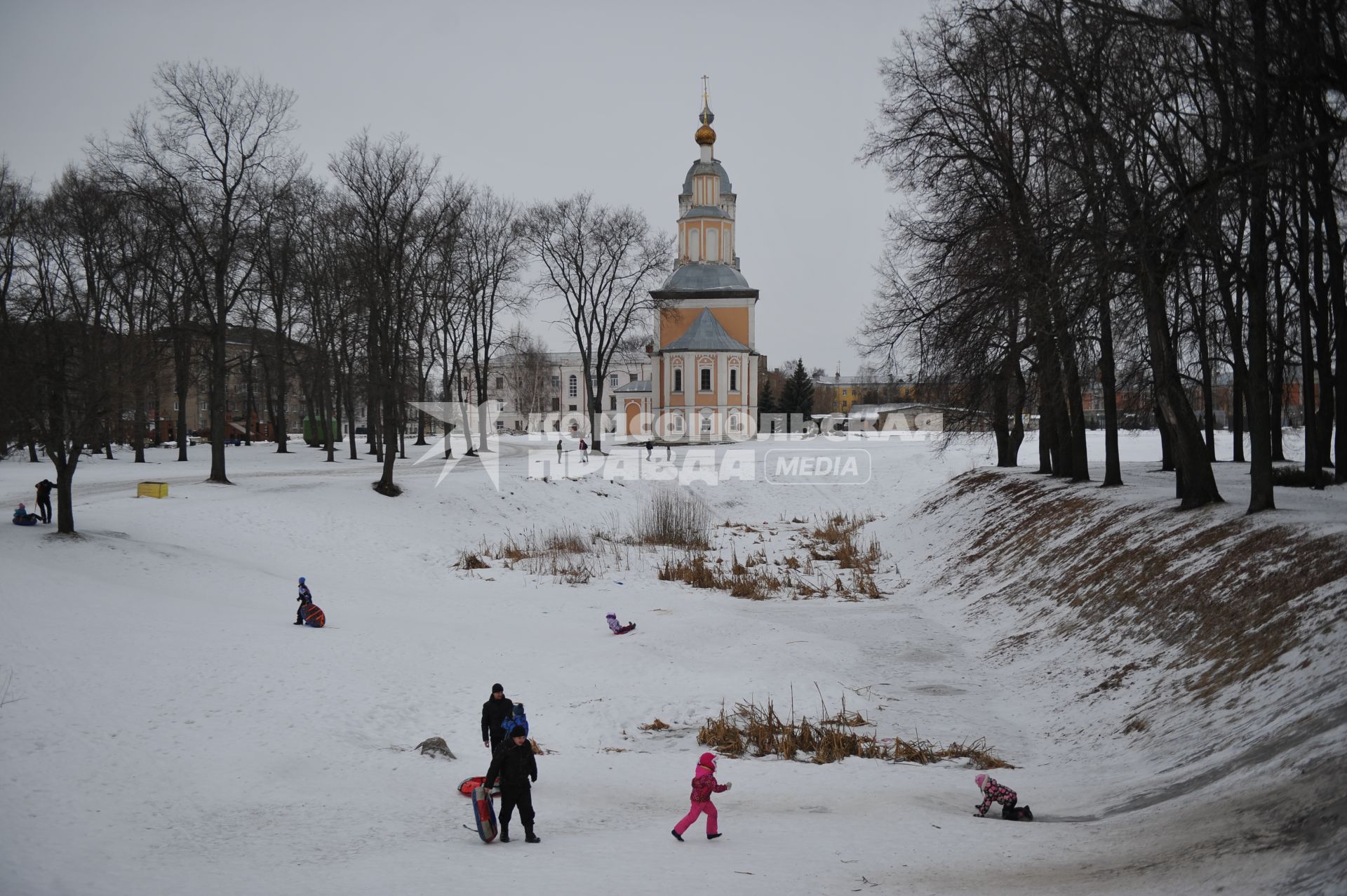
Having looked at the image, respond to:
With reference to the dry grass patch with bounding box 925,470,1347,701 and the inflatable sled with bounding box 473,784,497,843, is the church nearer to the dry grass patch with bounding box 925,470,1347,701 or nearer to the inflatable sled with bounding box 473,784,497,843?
the dry grass patch with bounding box 925,470,1347,701

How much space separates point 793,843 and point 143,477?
96.3 feet

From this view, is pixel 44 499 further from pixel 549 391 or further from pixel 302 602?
pixel 549 391

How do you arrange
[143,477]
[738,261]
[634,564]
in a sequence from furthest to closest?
[738,261]
[143,477]
[634,564]

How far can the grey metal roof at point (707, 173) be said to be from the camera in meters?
71.6

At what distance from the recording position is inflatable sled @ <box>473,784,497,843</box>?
7.38m

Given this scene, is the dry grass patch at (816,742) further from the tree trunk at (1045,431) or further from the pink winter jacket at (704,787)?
the tree trunk at (1045,431)

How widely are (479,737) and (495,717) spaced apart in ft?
7.94

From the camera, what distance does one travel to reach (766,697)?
40.4 ft

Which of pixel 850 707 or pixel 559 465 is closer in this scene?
pixel 850 707

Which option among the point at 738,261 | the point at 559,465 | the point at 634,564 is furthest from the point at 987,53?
the point at 738,261

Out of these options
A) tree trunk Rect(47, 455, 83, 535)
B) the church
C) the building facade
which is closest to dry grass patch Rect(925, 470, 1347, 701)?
tree trunk Rect(47, 455, 83, 535)

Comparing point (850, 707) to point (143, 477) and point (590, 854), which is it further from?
point (143, 477)

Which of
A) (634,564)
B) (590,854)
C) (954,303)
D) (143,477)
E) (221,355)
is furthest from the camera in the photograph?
(143,477)

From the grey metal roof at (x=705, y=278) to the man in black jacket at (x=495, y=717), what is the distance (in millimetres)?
62104
